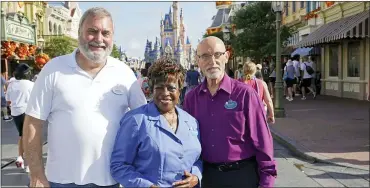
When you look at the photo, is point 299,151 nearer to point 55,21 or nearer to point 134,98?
point 134,98

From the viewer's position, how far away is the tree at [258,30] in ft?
78.2

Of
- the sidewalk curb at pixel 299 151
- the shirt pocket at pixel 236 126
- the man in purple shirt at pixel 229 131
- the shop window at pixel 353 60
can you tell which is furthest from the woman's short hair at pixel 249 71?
the shop window at pixel 353 60

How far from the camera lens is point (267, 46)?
75.4 ft

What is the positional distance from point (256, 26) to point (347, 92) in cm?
811

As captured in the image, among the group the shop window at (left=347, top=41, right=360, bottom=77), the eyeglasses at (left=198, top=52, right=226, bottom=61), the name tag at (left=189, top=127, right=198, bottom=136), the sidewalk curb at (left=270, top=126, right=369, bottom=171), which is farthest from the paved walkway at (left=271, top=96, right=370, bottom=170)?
the shop window at (left=347, top=41, right=360, bottom=77)

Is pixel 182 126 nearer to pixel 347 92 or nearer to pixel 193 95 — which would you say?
pixel 193 95

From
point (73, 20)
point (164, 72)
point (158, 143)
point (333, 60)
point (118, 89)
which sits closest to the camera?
point (158, 143)

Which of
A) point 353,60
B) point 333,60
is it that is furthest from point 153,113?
point 333,60

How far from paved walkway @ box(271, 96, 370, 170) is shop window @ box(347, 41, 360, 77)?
14.6ft

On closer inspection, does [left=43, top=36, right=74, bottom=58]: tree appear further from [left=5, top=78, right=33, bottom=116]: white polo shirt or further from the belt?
the belt

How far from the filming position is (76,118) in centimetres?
242

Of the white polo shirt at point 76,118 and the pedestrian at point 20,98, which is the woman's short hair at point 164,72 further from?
the pedestrian at point 20,98

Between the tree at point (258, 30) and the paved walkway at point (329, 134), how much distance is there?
36.6 feet

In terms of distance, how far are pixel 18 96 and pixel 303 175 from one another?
16.2 feet
